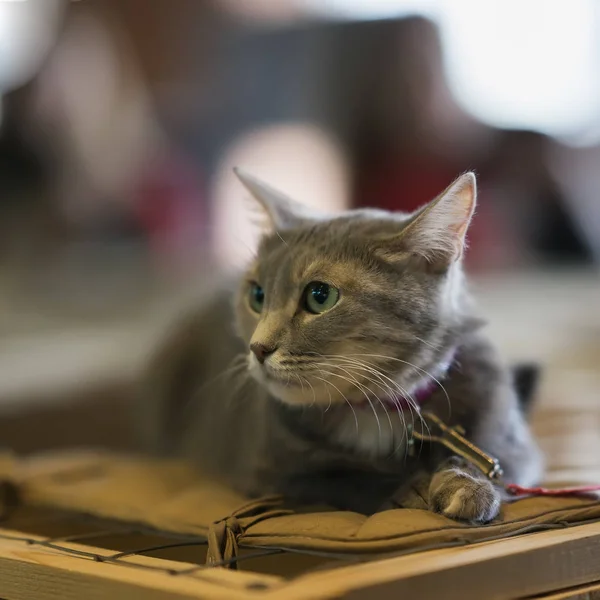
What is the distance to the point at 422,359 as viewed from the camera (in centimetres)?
113

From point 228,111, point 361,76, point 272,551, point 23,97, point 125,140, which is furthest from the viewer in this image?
point 361,76

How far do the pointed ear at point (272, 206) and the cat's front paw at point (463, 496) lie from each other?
1.53ft

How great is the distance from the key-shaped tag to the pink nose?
23 centimetres

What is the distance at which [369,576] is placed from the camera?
0.81 m

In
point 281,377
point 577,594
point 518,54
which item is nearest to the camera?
point 577,594

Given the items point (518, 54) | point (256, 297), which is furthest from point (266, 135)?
point (256, 297)

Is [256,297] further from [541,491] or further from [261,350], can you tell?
[541,491]

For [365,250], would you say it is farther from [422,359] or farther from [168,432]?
[168,432]

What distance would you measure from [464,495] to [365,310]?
0.27m

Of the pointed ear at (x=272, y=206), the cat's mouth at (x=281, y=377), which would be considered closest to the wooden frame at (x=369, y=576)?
the cat's mouth at (x=281, y=377)

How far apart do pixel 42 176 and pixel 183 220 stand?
0.62m

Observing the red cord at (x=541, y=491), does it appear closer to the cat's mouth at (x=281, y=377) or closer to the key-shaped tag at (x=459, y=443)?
the key-shaped tag at (x=459, y=443)

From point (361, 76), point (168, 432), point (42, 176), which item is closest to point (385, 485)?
point (168, 432)

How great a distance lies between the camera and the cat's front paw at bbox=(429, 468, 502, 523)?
0.99m
